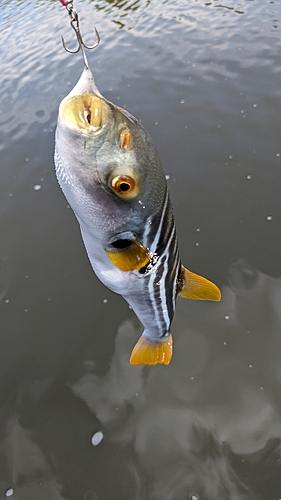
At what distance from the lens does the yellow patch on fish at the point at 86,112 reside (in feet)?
4.24

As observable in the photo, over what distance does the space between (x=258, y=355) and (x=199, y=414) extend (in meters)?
0.74

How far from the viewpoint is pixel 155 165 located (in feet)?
4.79

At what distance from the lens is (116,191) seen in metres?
1.40

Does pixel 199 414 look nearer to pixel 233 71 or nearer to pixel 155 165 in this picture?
pixel 155 165

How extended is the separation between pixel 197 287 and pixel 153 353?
553mm

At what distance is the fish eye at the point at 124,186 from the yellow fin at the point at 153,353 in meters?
1.16

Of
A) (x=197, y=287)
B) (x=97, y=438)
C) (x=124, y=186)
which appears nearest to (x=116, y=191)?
(x=124, y=186)

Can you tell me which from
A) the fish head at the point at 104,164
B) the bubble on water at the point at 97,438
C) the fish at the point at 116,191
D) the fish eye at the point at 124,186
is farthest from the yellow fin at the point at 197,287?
the bubble on water at the point at 97,438

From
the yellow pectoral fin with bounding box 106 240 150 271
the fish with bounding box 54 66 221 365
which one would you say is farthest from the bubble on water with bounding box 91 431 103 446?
the yellow pectoral fin with bounding box 106 240 150 271

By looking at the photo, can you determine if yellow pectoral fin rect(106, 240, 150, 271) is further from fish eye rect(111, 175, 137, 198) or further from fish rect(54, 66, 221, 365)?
fish eye rect(111, 175, 137, 198)

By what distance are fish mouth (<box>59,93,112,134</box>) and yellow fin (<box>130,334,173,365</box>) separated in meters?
1.43

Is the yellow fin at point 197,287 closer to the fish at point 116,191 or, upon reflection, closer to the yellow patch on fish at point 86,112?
the fish at point 116,191

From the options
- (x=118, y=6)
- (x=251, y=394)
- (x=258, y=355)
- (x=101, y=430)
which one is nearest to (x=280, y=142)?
(x=258, y=355)

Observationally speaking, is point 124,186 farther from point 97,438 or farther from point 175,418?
point 97,438
